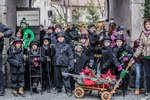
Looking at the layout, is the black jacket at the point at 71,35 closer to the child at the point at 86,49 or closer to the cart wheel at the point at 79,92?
the child at the point at 86,49

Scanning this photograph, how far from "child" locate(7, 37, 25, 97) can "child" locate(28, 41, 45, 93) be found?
26 centimetres

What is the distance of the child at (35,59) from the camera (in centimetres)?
879

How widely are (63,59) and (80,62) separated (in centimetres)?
43

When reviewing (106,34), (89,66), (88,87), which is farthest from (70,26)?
(88,87)

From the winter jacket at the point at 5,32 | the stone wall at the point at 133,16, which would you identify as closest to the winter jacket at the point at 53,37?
the winter jacket at the point at 5,32

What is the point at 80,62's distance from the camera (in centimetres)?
873

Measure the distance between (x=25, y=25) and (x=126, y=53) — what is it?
2.88m

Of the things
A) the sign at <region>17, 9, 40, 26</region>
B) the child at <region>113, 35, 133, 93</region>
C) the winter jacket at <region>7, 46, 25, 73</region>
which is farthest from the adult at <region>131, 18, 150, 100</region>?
the sign at <region>17, 9, 40, 26</region>

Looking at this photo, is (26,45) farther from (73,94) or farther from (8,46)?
(73,94)

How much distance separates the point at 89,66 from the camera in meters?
8.80

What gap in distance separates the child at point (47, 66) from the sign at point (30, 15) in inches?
79.3

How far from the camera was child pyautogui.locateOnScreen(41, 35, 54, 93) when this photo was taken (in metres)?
8.98

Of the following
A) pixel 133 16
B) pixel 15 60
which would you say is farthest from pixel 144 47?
pixel 15 60

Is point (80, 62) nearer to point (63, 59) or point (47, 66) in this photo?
point (63, 59)
